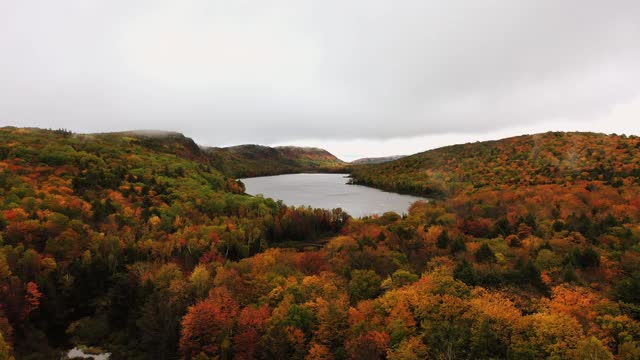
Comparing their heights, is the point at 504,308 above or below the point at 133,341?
above

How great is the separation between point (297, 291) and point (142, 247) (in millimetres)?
52948

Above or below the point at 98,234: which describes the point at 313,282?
below

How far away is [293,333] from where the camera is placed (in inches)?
2152

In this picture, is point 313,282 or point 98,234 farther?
point 98,234

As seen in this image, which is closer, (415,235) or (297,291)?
(297,291)

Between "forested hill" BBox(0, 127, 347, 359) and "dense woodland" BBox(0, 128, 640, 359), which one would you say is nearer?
"dense woodland" BBox(0, 128, 640, 359)

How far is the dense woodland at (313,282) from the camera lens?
52.3 m

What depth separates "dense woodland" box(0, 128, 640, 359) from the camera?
52281mm

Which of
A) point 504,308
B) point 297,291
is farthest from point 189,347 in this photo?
point 504,308

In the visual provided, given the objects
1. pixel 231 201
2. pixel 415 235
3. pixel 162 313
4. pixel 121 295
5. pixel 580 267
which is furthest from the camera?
pixel 231 201

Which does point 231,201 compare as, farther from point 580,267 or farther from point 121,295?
point 580,267

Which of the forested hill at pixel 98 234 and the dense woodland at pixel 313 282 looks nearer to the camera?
the dense woodland at pixel 313 282

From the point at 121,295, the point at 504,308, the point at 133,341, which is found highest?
the point at 504,308

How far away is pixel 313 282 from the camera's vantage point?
7106cm
